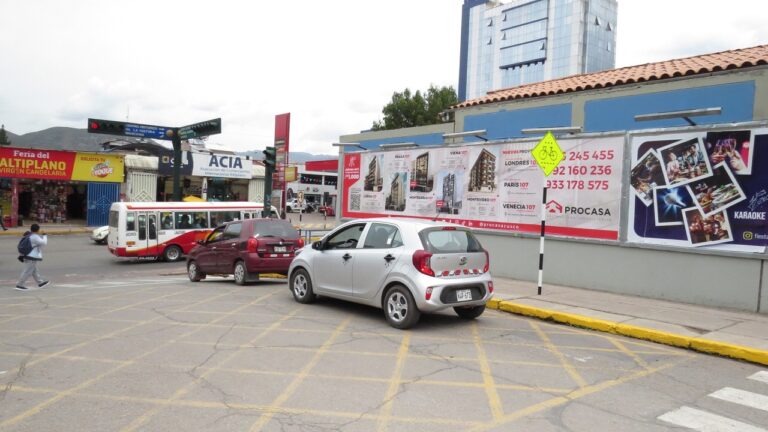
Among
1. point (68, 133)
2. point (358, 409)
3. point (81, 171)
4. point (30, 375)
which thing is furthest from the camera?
point (68, 133)

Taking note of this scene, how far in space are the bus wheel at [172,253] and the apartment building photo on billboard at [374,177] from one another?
8.76 metres

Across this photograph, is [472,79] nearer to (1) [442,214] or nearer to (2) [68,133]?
(2) [68,133]

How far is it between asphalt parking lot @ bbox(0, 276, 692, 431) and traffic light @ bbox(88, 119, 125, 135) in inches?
791

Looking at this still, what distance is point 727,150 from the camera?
961 centimetres

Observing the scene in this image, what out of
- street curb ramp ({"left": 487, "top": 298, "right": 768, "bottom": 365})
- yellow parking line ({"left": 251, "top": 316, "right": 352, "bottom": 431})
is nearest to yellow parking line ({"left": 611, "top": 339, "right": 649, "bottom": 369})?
street curb ramp ({"left": 487, "top": 298, "right": 768, "bottom": 365})

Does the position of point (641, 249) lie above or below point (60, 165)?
below

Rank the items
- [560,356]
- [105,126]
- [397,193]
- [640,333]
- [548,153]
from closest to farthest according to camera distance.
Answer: [560,356] < [640,333] < [548,153] < [397,193] < [105,126]

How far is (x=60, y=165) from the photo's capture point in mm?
32656

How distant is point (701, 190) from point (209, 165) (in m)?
33.7

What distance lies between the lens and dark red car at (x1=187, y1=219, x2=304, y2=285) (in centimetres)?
1273

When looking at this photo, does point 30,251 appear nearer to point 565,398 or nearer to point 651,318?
point 565,398

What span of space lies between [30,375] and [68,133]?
6729 centimetres

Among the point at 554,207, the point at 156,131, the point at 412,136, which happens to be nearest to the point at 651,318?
the point at 554,207

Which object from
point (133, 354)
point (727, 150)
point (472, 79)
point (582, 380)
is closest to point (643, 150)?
point (727, 150)
